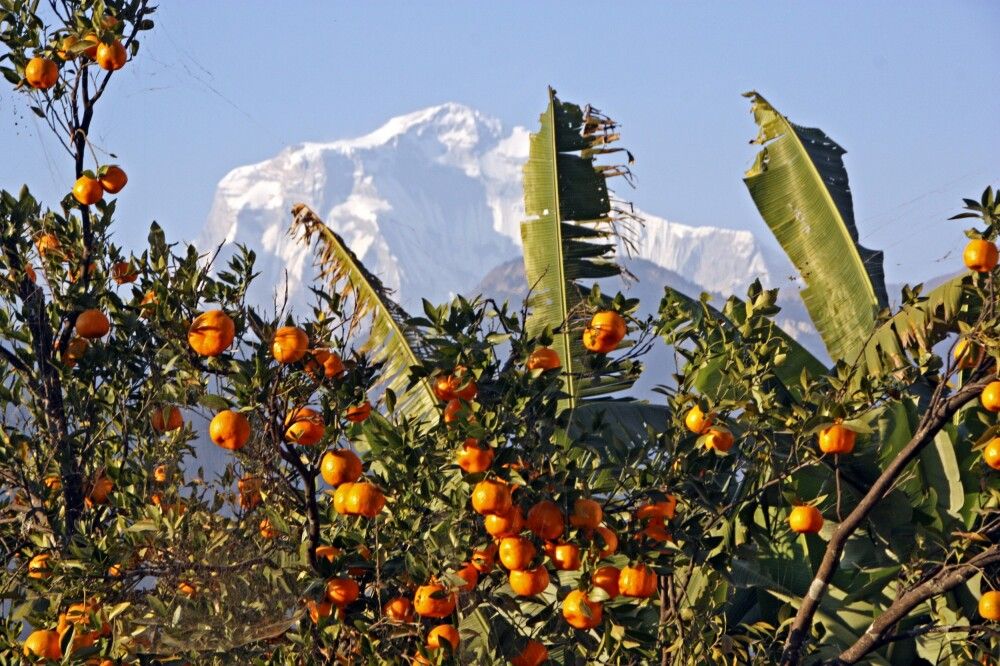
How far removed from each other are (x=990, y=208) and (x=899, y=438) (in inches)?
113

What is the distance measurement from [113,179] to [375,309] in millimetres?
3488

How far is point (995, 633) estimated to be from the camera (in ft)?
13.2

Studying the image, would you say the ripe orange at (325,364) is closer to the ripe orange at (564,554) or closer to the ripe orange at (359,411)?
the ripe orange at (359,411)

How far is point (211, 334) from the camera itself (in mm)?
3572

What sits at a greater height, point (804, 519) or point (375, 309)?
point (375, 309)

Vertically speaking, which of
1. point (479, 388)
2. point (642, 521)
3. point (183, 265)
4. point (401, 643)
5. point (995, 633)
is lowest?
point (995, 633)

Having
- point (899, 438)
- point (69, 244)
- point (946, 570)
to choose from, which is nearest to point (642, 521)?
point (946, 570)

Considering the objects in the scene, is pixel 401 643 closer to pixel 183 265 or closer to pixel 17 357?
pixel 183 265

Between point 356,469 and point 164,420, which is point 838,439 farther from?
point 164,420

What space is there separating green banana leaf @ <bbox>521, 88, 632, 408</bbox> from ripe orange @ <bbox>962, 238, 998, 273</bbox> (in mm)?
3426

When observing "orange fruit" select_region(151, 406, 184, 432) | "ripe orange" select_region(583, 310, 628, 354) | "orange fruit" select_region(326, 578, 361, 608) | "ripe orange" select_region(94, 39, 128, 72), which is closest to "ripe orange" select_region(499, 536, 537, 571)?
"orange fruit" select_region(326, 578, 361, 608)

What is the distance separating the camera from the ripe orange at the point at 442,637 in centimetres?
348

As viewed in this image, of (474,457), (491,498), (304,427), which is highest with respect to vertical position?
(304,427)

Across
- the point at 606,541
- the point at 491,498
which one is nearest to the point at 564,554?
the point at 606,541
